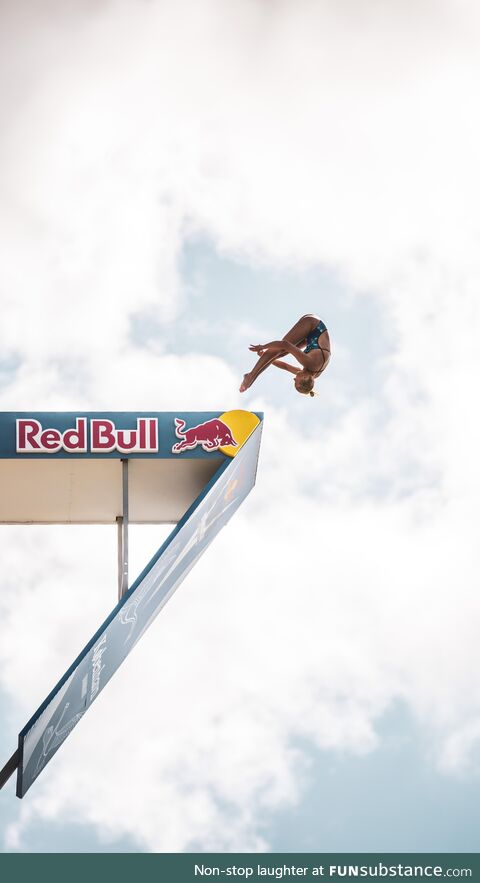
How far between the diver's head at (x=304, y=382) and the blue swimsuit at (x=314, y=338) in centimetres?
32

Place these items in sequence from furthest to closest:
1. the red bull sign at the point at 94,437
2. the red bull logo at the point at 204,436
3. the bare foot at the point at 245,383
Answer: the bare foot at the point at 245,383, the red bull logo at the point at 204,436, the red bull sign at the point at 94,437

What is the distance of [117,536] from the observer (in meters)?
18.0

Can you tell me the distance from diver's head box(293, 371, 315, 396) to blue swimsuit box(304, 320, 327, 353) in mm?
320

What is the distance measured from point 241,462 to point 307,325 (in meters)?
2.05

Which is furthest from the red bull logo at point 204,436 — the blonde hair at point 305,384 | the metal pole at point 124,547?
the blonde hair at point 305,384

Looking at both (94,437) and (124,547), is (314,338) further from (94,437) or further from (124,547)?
(124,547)

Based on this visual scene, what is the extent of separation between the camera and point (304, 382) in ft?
56.4

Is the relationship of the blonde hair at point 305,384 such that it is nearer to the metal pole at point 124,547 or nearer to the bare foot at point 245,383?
the bare foot at point 245,383

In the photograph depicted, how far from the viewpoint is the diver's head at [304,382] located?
17.2 metres

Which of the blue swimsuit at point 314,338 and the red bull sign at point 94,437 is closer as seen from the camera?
the red bull sign at point 94,437

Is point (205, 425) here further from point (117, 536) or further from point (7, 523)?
point (7, 523)

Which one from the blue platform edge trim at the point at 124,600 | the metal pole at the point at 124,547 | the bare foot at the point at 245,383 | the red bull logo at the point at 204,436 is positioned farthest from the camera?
the bare foot at the point at 245,383

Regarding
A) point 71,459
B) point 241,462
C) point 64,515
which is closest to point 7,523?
point 64,515

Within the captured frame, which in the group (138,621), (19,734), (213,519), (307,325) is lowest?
(19,734)
